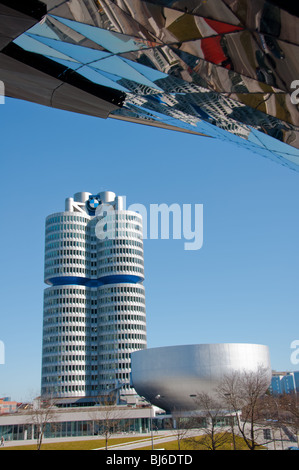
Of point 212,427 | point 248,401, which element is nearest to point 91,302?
point 248,401

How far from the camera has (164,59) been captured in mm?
11461

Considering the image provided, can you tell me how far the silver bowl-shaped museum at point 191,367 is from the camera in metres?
79.1

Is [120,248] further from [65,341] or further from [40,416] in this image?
[40,416]

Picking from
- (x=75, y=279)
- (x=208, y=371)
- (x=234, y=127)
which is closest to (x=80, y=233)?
(x=75, y=279)

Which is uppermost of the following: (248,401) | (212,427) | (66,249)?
(66,249)

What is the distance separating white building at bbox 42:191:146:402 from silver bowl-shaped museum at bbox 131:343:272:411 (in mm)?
33472

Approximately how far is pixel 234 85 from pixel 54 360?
11510 centimetres

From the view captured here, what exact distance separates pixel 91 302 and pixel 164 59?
399ft

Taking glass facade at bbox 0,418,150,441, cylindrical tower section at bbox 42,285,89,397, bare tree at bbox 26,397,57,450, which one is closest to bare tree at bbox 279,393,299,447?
glass facade at bbox 0,418,150,441

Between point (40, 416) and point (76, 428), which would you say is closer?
point (40, 416)

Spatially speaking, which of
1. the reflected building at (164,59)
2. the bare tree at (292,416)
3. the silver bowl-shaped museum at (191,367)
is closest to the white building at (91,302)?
the silver bowl-shaped museum at (191,367)

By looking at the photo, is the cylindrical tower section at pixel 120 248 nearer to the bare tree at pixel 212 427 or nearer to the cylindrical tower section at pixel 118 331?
the cylindrical tower section at pixel 118 331

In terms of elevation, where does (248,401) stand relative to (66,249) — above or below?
below

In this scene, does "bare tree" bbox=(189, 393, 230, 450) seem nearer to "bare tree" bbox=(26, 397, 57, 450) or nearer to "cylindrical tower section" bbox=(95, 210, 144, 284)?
"bare tree" bbox=(26, 397, 57, 450)
